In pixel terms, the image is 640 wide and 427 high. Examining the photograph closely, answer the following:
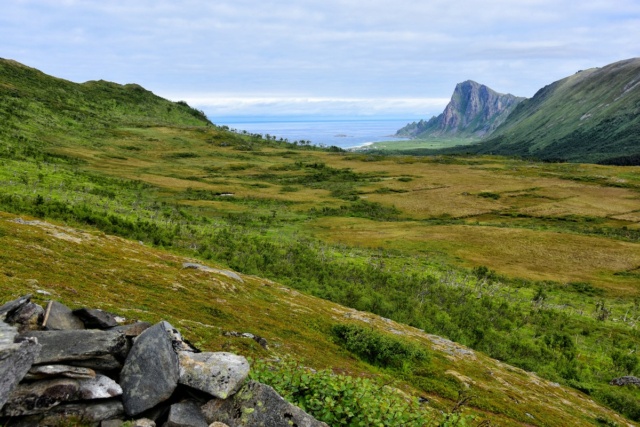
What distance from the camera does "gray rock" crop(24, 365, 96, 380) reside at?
319 inches

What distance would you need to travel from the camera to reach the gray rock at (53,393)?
25.3ft

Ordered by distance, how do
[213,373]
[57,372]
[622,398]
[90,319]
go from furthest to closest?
[622,398] < [90,319] < [213,373] < [57,372]

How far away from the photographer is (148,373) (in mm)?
9000

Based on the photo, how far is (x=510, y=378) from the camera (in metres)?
24.4

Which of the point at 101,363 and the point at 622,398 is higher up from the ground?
the point at 101,363

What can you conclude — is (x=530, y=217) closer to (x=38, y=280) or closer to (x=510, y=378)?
(x=510, y=378)

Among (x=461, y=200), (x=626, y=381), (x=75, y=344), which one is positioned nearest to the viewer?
(x=75, y=344)

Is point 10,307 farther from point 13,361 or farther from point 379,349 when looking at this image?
point 379,349

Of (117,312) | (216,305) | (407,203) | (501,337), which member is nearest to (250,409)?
(117,312)

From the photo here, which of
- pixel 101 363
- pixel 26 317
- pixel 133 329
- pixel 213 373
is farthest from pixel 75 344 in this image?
pixel 213 373

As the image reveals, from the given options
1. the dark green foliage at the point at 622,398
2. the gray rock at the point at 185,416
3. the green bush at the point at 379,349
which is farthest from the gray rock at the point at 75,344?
the dark green foliage at the point at 622,398

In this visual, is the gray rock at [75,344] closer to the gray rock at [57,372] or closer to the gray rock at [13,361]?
the gray rock at [57,372]

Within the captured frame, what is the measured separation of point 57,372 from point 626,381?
35410mm

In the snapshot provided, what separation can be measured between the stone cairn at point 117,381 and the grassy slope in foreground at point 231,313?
4.45 metres
